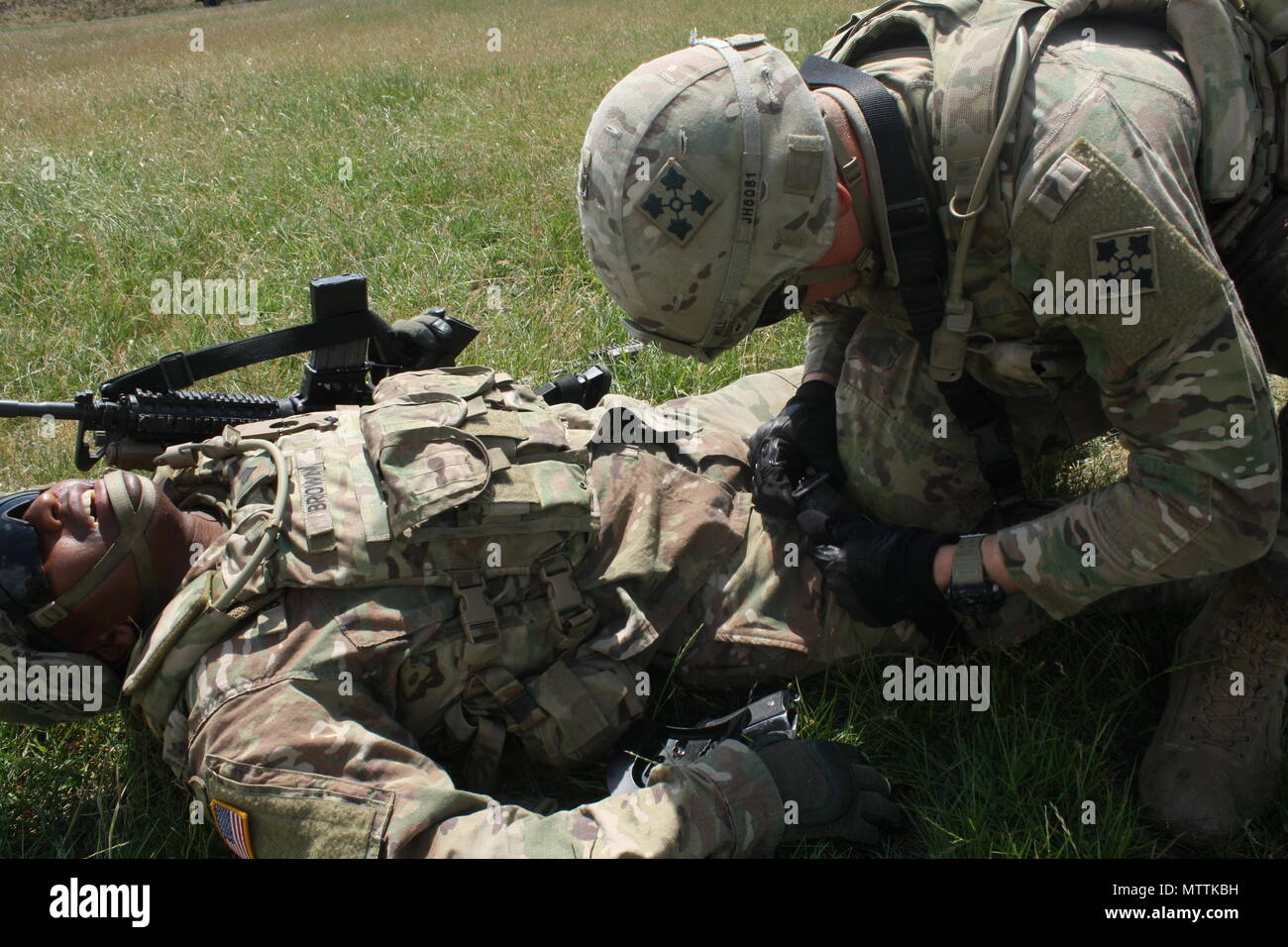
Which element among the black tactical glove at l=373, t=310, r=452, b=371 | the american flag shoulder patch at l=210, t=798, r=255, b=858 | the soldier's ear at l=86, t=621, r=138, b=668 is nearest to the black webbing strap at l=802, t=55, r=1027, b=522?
the black tactical glove at l=373, t=310, r=452, b=371

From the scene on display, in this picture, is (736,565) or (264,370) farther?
(264,370)

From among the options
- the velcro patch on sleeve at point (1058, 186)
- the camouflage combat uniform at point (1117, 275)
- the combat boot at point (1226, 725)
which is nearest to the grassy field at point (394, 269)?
the combat boot at point (1226, 725)

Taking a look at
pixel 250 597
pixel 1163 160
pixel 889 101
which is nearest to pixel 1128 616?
pixel 1163 160

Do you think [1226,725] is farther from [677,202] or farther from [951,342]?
[677,202]

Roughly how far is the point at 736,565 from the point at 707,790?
2.70 ft

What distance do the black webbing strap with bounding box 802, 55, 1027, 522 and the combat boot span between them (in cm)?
71

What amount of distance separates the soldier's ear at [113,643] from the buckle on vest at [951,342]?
2318 mm

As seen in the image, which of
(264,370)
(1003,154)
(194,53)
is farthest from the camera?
(194,53)

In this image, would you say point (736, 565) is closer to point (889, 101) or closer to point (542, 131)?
point (889, 101)

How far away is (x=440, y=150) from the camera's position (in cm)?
716

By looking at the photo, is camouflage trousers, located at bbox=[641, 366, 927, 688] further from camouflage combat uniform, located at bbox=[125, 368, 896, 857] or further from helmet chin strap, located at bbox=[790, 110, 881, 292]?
helmet chin strap, located at bbox=[790, 110, 881, 292]

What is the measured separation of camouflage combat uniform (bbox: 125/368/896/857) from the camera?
2.35m

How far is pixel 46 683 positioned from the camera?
2.59 meters

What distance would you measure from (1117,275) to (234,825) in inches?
92.7
